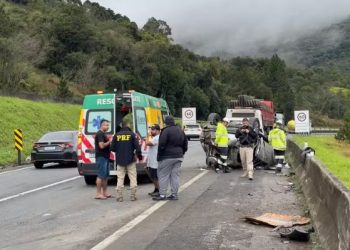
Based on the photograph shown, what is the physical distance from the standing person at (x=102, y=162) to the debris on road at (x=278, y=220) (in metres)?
4.03

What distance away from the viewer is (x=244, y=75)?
141125 millimetres

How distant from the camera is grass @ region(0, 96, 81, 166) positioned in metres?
29.3

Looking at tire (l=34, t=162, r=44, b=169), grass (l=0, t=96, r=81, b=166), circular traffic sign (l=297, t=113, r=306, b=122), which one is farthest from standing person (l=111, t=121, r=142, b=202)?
circular traffic sign (l=297, t=113, r=306, b=122)

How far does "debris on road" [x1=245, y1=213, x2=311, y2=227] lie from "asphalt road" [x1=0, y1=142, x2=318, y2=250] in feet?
0.62

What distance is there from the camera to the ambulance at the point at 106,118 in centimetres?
1481

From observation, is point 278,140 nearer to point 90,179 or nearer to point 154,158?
point 90,179

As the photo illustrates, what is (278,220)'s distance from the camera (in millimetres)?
9539

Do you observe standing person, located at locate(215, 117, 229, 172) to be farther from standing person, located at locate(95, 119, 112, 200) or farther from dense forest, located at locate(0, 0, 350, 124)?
A: dense forest, located at locate(0, 0, 350, 124)

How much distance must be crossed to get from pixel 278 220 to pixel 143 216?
2.36 meters

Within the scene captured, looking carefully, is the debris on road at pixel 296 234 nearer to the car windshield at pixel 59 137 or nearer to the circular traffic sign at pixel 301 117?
the car windshield at pixel 59 137

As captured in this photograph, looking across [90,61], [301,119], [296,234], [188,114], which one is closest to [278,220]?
[296,234]

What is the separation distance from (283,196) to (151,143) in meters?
3.22

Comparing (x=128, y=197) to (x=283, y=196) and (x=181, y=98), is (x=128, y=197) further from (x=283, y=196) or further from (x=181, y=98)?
(x=181, y=98)

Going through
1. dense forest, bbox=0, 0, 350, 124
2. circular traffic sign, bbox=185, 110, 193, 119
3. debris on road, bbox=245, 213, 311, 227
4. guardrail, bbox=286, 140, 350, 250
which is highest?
dense forest, bbox=0, 0, 350, 124
